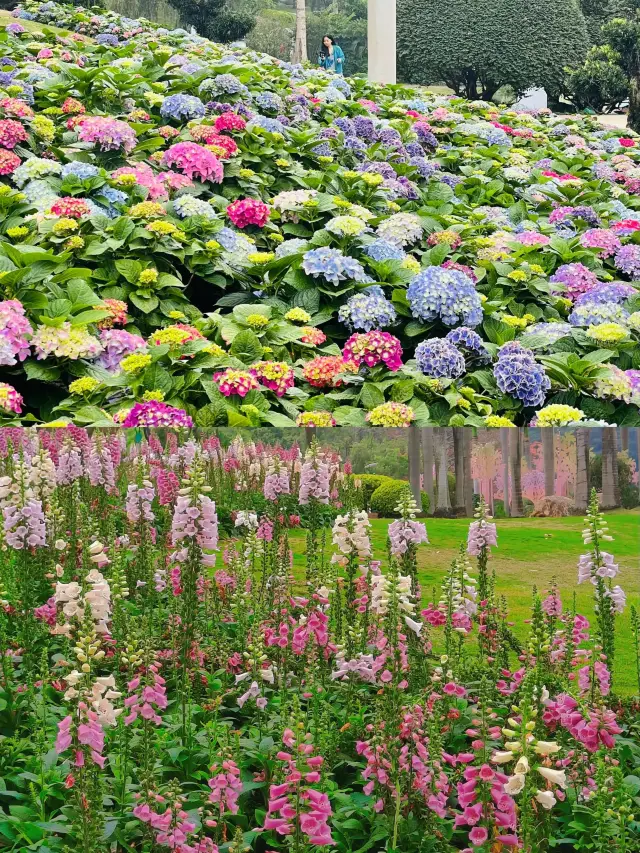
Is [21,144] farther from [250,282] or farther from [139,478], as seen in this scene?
[139,478]

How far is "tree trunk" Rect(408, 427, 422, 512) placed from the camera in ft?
7.89

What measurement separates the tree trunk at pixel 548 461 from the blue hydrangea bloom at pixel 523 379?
974 millimetres

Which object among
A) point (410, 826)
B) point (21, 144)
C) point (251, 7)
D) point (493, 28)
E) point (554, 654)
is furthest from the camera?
point (251, 7)

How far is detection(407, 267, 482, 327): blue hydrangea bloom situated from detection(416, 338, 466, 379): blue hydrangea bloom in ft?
0.91

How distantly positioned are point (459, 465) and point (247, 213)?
281 cm

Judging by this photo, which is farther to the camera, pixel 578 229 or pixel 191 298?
pixel 578 229

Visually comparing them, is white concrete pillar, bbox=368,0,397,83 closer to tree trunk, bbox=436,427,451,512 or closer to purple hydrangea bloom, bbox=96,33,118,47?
purple hydrangea bloom, bbox=96,33,118,47

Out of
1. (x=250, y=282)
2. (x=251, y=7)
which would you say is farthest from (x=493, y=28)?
(x=250, y=282)

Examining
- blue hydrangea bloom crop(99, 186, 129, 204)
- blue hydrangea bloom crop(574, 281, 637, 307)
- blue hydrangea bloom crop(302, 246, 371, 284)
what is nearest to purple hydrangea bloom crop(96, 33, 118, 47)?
blue hydrangea bloom crop(99, 186, 129, 204)

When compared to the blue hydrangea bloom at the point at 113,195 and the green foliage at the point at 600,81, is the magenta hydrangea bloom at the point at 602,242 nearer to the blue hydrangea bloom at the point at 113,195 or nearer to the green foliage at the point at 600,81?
the blue hydrangea bloom at the point at 113,195

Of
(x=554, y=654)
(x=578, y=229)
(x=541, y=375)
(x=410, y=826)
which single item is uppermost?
(x=578, y=229)

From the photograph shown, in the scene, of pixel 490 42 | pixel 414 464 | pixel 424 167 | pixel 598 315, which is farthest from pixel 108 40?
pixel 490 42

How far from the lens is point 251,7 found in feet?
109

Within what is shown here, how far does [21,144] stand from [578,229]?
12.9 ft
